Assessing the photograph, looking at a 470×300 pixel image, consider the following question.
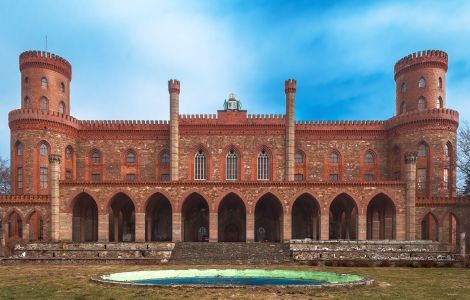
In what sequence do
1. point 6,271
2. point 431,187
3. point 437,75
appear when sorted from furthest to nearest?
point 437,75 → point 431,187 → point 6,271

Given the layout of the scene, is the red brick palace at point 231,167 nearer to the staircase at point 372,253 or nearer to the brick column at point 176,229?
the brick column at point 176,229

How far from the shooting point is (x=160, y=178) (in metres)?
47.1

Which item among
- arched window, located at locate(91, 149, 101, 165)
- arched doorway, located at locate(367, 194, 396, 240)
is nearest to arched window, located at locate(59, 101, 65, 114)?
arched window, located at locate(91, 149, 101, 165)

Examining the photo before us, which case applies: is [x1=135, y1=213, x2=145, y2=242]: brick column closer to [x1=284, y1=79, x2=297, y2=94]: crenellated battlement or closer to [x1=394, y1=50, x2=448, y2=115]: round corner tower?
[x1=284, y1=79, x2=297, y2=94]: crenellated battlement

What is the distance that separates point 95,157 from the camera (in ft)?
156

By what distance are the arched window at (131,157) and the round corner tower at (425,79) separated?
2924 cm

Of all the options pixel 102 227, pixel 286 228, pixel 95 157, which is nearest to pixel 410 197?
pixel 286 228

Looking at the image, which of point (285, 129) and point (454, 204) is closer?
point (454, 204)

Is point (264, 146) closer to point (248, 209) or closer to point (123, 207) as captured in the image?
point (248, 209)

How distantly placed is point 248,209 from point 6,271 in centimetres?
1911

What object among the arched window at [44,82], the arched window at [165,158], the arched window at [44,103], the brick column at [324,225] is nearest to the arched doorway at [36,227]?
the arched window at [44,103]

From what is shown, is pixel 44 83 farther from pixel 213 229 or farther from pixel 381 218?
pixel 381 218

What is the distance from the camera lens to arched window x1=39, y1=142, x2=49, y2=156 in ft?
143

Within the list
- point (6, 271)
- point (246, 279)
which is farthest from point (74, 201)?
point (246, 279)
